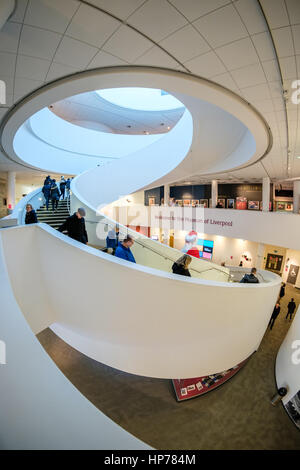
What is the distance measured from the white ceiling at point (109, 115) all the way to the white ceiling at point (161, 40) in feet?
42.0

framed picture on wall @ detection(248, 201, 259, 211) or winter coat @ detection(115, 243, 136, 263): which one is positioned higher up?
framed picture on wall @ detection(248, 201, 259, 211)

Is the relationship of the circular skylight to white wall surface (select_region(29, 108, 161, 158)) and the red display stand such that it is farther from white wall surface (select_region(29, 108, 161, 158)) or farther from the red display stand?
the red display stand

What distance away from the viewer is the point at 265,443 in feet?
15.6

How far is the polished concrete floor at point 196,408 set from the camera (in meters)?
4.92

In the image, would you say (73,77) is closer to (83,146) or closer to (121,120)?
(83,146)

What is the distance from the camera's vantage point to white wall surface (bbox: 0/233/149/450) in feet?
3.50

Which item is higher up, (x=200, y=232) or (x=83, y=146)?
(x=83, y=146)

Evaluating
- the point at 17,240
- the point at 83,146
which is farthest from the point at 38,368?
the point at 83,146

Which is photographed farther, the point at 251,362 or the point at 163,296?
the point at 251,362

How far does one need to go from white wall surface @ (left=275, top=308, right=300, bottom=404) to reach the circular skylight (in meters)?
16.2

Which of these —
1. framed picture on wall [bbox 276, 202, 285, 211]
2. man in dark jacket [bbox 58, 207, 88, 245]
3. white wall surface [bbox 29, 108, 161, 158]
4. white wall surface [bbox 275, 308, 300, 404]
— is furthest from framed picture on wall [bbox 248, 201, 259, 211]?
man in dark jacket [bbox 58, 207, 88, 245]

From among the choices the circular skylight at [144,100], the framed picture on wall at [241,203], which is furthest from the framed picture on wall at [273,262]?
the circular skylight at [144,100]

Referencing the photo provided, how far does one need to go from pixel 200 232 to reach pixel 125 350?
13.7 m

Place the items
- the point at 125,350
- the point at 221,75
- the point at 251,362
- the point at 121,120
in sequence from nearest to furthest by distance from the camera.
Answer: the point at 221,75 < the point at 125,350 < the point at 251,362 < the point at 121,120
